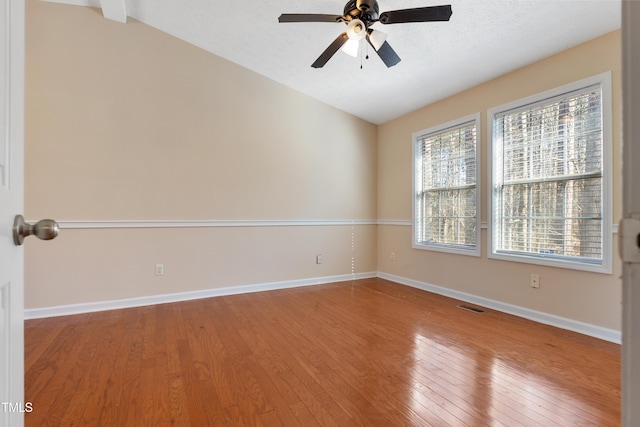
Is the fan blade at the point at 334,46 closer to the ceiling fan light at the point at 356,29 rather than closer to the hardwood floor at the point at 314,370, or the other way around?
the ceiling fan light at the point at 356,29

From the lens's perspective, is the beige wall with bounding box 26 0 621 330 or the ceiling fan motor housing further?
the beige wall with bounding box 26 0 621 330

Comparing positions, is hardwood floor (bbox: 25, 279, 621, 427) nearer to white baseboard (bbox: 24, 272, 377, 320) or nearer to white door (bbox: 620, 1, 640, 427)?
white baseboard (bbox: 24, 272, 377, 320)

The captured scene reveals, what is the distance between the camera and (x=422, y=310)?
309cm

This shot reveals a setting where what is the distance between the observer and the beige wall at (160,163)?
285 centimetres

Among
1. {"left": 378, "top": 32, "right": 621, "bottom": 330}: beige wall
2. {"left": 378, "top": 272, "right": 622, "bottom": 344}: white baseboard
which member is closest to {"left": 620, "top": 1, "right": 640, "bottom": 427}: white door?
{"left": 378, "top": 272, "right": 622, "bottom": 344}: white baseboard

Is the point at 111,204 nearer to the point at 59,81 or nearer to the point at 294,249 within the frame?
the point at 59,81

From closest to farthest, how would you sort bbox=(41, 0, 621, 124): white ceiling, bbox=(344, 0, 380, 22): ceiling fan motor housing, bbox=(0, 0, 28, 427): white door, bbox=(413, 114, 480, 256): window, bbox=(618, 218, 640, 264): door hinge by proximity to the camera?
bbox=(618, 218, 640, 264): door hinge → bbox=(0, 0, 28, 427): white door → bbox=(344, 0, 380, 22): ceiling fan motor housing → bbox=(41, 0, 621, 124): white ceiling → bbox=(413, 114, 480, 256): window

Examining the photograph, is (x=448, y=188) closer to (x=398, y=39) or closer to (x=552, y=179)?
(x=552, y=179)

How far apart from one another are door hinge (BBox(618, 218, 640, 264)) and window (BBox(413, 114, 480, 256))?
3.11 meters

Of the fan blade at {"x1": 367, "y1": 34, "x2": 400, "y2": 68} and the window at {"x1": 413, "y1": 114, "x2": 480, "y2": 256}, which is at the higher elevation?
the fan blade at {"x1": 367, "y1": 34, "x2": 400, "y2": 68}

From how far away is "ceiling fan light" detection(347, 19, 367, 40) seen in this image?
2.05 m

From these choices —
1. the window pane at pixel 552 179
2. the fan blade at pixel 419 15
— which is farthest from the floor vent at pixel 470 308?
the fan blade at pixel 419 15

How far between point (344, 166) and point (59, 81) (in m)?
3.30

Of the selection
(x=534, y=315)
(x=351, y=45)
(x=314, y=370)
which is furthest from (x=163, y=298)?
(x=534, y=315)
